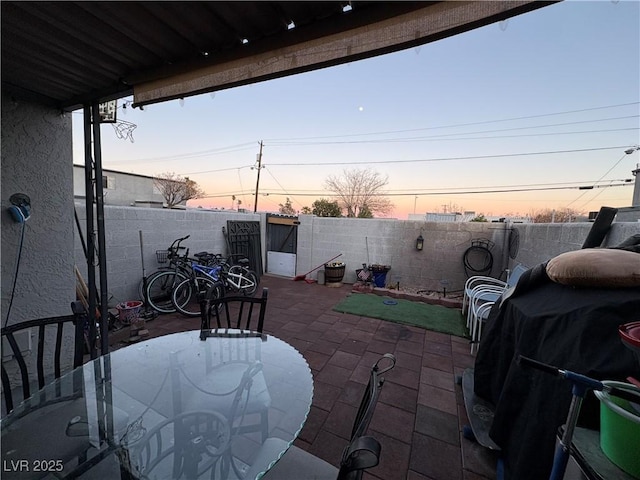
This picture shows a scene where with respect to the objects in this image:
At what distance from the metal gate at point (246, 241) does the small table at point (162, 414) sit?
375 centimetres

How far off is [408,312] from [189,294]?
353 cm

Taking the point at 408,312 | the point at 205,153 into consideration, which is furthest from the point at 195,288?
the point at 205,153

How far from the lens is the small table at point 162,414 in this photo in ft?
3.42

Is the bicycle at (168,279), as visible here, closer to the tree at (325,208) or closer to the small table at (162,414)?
the small table at (162,414)

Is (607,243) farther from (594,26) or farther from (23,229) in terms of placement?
(23,229)

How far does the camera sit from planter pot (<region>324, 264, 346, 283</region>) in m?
5.47

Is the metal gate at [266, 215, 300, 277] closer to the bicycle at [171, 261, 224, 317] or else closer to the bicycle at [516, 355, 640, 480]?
the bicycle at [171, 261, 224, 317]

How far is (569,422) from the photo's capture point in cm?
80

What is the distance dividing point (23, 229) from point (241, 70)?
197 cm

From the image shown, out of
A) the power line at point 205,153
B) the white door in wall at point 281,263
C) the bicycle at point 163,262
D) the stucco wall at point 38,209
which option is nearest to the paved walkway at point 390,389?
the bicycle at point 163,262

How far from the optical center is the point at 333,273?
5473 millimetres

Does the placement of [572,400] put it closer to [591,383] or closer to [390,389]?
[591,383]

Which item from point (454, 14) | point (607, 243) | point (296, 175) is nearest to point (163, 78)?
point (454, 14)

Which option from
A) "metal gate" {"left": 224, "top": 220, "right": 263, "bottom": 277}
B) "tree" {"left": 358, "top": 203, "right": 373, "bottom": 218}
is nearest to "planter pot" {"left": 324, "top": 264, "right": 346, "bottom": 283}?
"metal gate" {"left": 224, "top": 220, "right": 263, "bottom": 277}
